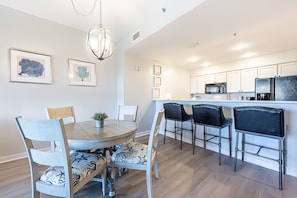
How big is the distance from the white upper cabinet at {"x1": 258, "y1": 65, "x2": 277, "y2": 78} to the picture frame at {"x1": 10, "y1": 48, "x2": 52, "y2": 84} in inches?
209

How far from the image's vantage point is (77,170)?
45.9 inches

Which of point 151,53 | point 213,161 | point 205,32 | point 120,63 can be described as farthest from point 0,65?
point 213,161

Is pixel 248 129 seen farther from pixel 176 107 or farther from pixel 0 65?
pixel 0 65

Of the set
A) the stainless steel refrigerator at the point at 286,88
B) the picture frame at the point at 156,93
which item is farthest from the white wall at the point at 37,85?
the stainless steel refrigerator at the point at 286,88

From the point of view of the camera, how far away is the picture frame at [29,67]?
2.33 m

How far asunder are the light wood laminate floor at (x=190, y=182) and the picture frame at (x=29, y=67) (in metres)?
1.45

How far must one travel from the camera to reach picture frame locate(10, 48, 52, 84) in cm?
233

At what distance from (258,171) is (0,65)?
4.31 metres

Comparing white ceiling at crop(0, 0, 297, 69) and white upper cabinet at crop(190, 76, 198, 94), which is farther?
white upper cabinet at crop(190, 76, 198, 94)

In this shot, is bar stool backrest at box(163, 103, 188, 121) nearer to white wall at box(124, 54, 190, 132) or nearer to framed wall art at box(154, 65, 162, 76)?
white wall at box(124, 54, 190, 132)

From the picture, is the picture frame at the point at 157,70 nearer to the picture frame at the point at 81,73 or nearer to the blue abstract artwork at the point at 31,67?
the picture frame at the point at 81,73

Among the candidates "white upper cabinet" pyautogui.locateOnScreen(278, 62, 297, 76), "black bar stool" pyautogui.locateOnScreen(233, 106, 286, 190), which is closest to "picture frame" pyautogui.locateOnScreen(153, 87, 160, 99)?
"black bar stool" pyautogui.locateOnScreen(233, 106, 286, 190)

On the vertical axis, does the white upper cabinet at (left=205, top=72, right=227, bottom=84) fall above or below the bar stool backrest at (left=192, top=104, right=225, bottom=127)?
above

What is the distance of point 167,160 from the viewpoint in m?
2.37
